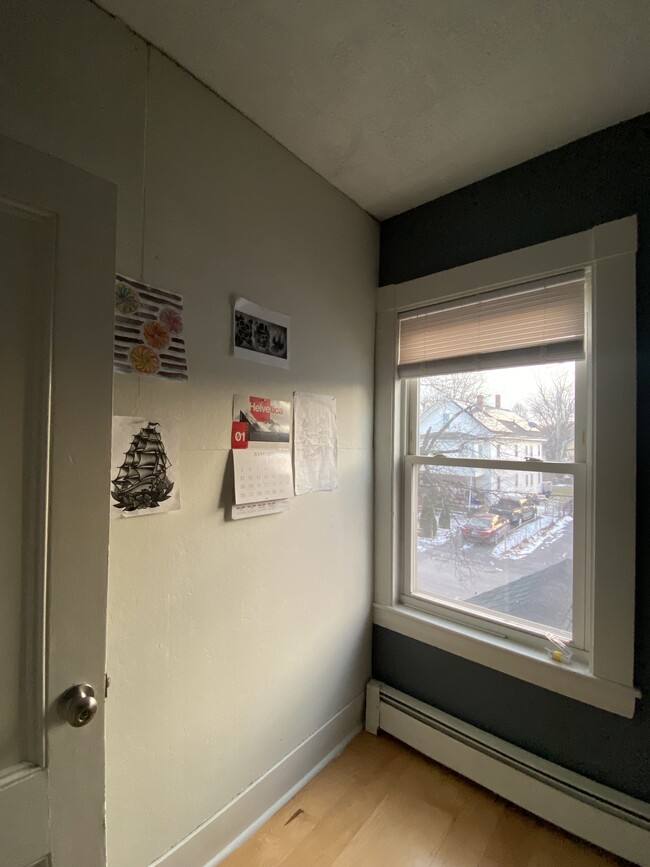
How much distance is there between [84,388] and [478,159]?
1661 millimetres

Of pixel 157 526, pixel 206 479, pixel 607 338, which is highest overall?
pixel 607 338

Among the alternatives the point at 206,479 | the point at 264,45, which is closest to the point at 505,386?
the point at 206,479

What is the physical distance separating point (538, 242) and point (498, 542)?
123 centimetres

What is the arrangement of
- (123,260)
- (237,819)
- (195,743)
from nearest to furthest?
(123,260)
(195,743)
(237,819)

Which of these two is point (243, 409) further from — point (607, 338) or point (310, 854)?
point (310, 854)

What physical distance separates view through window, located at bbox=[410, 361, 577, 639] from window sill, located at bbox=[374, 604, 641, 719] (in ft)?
0.37

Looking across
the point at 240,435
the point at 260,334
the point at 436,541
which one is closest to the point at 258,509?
the point at 240,435

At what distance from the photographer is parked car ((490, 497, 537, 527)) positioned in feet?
5.11

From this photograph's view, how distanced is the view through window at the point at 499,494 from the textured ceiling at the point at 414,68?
2.85 feet

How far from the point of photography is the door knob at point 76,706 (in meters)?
0.75

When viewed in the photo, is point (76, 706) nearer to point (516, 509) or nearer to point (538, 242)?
point (516, 509)

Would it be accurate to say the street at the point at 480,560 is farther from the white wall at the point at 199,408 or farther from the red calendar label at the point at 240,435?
the red calendar label at the point at 240,435

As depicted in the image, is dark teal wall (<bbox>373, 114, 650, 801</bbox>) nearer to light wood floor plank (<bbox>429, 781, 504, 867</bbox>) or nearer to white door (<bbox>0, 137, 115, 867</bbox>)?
light wood floor plank (<bbox>429, 781, 504, 867</bbox>)

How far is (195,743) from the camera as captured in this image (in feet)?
3.86
